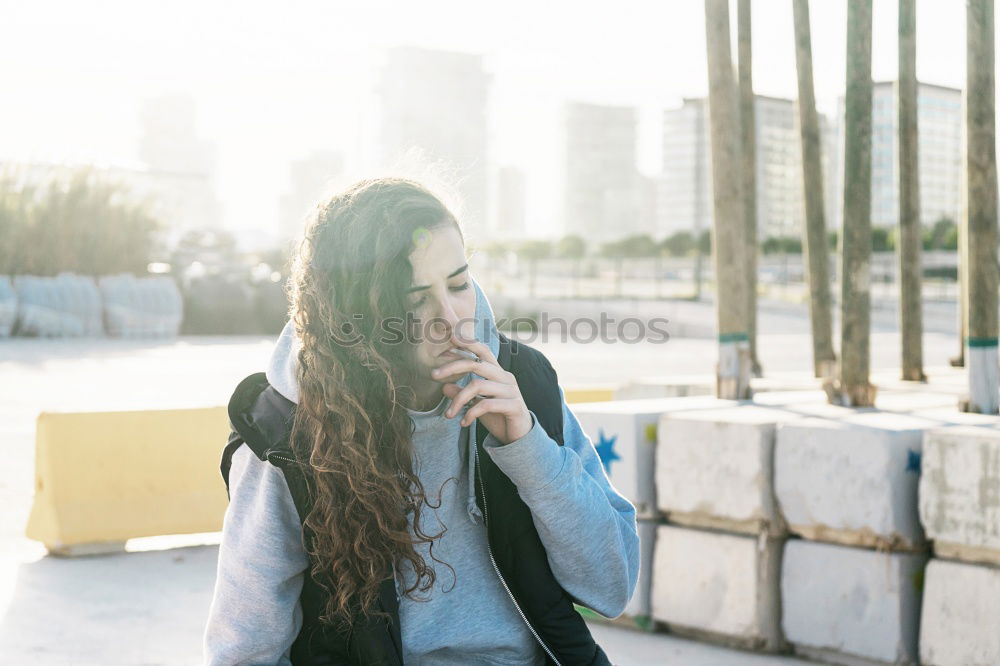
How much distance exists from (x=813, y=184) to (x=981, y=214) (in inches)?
106

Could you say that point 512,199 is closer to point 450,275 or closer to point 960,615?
point 960,615

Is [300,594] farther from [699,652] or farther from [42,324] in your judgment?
[42,324]

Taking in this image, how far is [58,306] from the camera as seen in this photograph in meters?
20.6

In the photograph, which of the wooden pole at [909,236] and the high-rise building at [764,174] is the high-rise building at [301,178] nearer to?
the high-rise building at [764,174]

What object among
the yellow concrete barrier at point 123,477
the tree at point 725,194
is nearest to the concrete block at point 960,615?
the tree at point 725,194

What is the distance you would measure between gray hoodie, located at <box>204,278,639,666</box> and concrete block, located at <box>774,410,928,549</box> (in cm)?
197

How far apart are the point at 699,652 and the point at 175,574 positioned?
268cm

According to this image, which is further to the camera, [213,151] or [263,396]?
[213,151]

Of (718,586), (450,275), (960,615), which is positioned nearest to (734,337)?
(718,586)

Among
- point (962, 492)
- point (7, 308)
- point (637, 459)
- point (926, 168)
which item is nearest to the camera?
point (962, 492)

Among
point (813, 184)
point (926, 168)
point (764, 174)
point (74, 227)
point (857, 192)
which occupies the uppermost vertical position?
point (764, 174)

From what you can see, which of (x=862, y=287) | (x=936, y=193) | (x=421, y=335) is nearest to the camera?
(x=421, y=335)

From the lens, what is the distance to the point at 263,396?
202cm

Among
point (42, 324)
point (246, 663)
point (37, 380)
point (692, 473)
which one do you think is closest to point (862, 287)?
point (692, 473)
